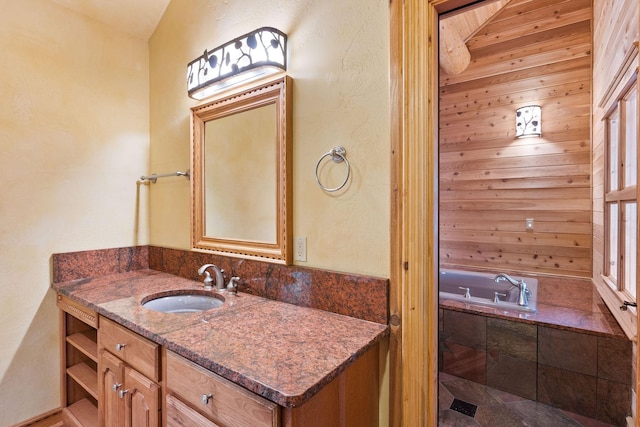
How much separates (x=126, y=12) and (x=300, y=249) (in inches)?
75.9

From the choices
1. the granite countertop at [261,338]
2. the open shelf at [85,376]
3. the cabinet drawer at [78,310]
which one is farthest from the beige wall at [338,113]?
the open shelf at [85,376]

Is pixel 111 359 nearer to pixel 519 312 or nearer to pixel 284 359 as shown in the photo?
pixel 284 359

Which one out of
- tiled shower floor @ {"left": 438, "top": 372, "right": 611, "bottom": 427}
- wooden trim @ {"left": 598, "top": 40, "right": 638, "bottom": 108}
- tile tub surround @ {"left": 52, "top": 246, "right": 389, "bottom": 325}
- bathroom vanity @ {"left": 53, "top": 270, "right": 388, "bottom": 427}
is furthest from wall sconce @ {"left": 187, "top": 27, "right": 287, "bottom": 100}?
tiled shower floor @ {"left": 438, "top": 372, "right": 611, "bottom": 427}

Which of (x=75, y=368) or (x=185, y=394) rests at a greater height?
(x=185, y=394)

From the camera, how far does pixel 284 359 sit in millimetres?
888

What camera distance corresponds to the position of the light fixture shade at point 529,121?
2799 millimetres

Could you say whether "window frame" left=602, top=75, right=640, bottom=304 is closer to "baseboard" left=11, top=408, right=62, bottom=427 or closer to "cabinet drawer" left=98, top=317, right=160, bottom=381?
"cabinet drawer" left=98, top=317, right=160, bottom=381

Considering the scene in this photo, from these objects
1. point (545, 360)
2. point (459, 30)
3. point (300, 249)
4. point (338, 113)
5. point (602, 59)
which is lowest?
point (545, 360)

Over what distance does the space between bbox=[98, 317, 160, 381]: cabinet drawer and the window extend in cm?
207

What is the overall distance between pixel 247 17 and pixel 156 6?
2.85 ft

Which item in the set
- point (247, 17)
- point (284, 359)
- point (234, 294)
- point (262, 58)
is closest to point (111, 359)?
point (234, 294)

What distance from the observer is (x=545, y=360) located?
1.91 meters

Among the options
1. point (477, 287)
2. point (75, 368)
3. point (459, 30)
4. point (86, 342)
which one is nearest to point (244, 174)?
point (86, 342)

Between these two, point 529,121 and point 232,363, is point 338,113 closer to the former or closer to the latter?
point 232,363
